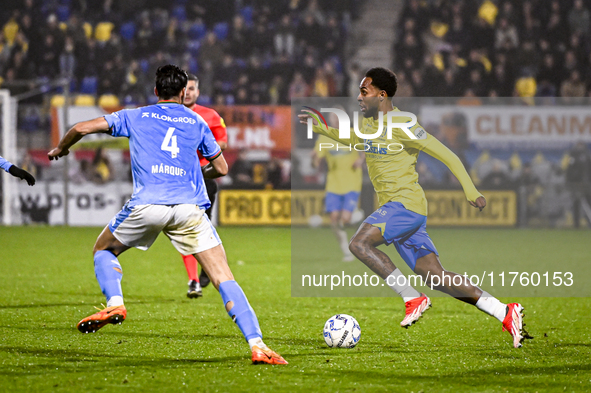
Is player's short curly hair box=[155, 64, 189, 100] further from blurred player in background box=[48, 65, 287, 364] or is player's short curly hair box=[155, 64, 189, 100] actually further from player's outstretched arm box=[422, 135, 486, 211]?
player's outstretched arm box=[422, 135, 486, 211]

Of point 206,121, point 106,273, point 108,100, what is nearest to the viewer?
point 106,273

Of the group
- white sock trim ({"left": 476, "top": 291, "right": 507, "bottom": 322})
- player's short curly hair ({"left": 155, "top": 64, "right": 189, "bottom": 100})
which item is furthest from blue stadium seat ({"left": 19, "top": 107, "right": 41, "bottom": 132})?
white sock trim ({"left": 476, "top": 291, "right": 507, "bottom": 322})

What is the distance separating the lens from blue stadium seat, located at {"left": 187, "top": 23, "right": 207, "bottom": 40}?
22731mm

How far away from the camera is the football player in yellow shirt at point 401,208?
566 cm

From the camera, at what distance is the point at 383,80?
596 cm

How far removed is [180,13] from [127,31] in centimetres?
161

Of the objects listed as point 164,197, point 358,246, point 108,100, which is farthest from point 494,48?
point 164,197

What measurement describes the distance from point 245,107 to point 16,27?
7.69m

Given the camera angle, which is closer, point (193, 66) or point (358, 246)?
point (358, 246)

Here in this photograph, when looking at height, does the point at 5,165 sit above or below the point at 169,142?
below

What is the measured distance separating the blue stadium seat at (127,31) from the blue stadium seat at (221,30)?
7.64 feet

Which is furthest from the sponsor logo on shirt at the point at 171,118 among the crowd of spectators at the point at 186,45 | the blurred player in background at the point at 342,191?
the crowd of spectators at the point at 186,45

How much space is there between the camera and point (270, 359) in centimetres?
466

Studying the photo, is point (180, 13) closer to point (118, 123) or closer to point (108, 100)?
point (108, 100)
